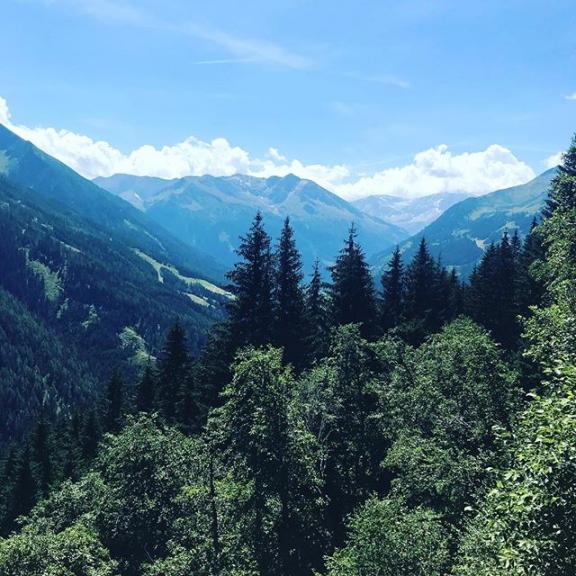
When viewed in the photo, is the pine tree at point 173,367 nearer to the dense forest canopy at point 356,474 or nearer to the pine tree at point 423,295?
the dense forest canopy at point 356,474

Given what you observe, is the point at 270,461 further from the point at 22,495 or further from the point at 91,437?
the point at 91,437

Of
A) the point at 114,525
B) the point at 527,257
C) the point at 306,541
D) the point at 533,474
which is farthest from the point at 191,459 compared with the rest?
the point at 527,257

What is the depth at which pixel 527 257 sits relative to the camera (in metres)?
64.2

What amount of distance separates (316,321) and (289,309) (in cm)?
593

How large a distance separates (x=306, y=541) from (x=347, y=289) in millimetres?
30695

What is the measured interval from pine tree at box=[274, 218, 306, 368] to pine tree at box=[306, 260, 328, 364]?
842 millimetres

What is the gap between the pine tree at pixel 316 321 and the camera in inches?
2019

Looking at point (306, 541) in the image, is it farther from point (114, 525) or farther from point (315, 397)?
point (114, 525)

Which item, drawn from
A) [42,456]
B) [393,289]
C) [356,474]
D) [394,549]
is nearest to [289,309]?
[393,289]

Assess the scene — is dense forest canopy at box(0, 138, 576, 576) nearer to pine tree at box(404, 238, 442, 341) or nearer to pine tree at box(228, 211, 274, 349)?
pine tree at box(228, 211, 274, 349)

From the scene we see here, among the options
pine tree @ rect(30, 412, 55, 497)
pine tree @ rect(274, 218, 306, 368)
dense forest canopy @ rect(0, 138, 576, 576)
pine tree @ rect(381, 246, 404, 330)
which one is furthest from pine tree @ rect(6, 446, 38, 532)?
pine tree @ rect(381, 246, 404, 330)

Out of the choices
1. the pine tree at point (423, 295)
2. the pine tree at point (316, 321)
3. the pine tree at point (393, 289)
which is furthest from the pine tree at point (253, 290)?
the pine tree at point (423, 295)

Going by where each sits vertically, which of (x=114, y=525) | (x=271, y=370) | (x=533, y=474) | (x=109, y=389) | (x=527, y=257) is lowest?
(x=109, y=389)

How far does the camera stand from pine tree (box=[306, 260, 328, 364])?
51.3 meters
